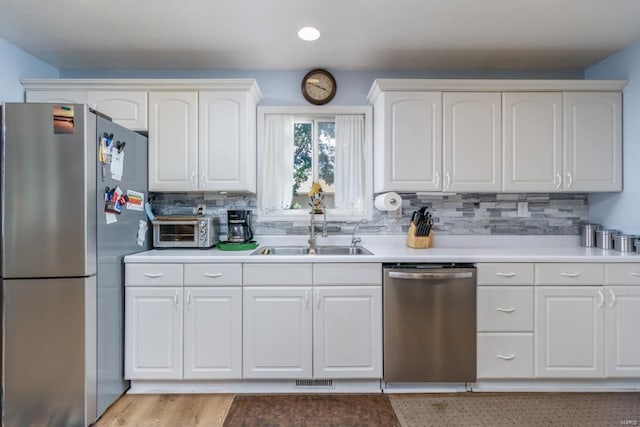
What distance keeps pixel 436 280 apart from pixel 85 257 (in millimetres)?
2078

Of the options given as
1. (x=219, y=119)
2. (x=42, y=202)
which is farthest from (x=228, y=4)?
(x=42, y=202)

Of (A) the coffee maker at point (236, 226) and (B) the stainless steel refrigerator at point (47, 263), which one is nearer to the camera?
(B) the stainless steel refrigerator at point (47, 263)

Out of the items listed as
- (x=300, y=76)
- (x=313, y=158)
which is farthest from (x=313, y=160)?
(x=300, y=76)

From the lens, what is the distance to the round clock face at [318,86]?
279cm

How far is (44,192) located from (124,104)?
1.00 m

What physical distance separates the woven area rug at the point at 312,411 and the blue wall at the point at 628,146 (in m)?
2.26

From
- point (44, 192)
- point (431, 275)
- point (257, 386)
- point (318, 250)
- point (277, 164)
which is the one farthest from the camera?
point (277, 164)

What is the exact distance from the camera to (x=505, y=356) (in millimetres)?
2168

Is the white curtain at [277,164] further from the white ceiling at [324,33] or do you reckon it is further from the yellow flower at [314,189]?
the white ceiling at [324,33]

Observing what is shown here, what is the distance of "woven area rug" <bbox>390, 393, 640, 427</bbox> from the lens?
190cm

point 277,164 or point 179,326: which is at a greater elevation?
point 277,164

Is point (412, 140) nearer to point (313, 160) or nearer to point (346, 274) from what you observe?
point (313, 160)

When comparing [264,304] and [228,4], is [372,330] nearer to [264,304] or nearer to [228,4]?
[264,304]

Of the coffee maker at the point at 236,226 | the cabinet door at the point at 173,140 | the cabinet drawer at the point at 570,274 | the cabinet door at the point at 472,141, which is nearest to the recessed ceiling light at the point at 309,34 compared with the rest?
the cabinet door at the point at 173,140
